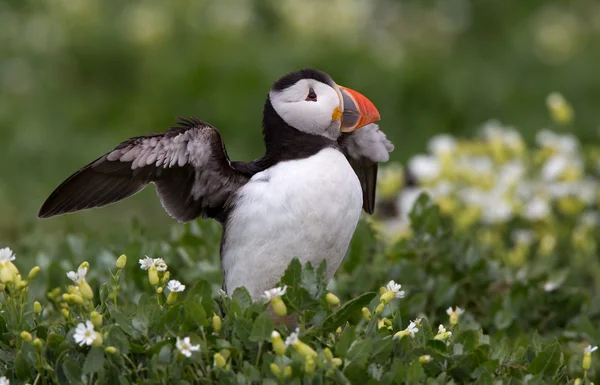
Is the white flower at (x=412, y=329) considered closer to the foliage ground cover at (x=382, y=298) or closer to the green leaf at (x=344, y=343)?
the foliage ground cover at (x=382, y=298)

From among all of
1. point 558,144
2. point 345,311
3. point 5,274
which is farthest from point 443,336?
point 558,144

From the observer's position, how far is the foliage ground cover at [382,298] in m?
3.28

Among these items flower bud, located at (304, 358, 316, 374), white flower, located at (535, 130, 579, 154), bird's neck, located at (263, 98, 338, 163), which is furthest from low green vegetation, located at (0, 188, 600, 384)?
white flower, located at (535, 130, 579, 154)

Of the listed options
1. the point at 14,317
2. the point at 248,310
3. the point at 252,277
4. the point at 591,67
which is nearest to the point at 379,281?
the point at 252,277

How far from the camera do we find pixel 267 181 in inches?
147

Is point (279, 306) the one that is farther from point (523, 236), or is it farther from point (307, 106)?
point (523, 236)

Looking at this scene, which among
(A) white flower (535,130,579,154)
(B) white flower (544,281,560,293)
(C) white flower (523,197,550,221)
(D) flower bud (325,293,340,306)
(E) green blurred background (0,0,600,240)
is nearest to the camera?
(D) flower bud (325,293,340,306)

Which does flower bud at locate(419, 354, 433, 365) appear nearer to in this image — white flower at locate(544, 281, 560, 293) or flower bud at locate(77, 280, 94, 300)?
flower bud at locate(77, 280, 94, 300)

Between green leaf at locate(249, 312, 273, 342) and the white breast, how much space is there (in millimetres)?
433

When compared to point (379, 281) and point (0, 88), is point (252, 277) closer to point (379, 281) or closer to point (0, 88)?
point (379, 281)

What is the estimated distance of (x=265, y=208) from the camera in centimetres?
366

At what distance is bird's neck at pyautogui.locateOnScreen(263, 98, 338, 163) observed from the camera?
3721mm

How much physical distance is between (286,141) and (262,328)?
79cm

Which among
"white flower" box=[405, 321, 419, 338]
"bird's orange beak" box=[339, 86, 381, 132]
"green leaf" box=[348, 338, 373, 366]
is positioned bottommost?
"white flower" box=[405, 321, 419, 338]
